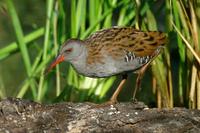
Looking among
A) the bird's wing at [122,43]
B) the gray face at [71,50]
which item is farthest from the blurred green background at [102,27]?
the gray face at [71,50]

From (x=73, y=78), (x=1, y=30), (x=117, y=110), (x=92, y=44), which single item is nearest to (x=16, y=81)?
(x=1, y=30)

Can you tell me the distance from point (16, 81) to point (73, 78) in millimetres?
1428

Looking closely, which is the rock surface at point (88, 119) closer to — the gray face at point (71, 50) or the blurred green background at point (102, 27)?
the gray face at point (71, 50)

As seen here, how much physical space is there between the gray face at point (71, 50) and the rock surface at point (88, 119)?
1.42 ft

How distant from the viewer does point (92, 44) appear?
455 centimetres

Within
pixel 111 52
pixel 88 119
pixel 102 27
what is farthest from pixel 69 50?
pixel 102 27

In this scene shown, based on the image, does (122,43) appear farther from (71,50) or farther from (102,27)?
(102,27)

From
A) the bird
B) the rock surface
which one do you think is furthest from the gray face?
the rock surface

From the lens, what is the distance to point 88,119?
13.0ft

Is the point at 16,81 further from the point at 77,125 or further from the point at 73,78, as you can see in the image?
the point at 77,125

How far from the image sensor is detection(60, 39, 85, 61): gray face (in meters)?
4.44

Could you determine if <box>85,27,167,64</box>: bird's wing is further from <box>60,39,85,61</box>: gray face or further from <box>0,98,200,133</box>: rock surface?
<box>0,98,200,133</box>: rock surface

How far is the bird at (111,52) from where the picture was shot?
444 cm

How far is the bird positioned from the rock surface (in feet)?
1.06
